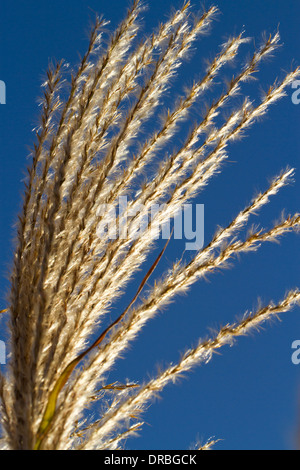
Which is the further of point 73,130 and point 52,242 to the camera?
point 73,130

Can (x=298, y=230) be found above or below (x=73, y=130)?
below

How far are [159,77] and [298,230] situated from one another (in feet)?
1.99

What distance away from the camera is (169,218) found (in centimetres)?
156

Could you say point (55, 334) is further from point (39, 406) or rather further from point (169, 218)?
point (169, 218)

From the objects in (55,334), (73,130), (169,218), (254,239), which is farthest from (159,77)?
(55,334)
